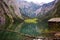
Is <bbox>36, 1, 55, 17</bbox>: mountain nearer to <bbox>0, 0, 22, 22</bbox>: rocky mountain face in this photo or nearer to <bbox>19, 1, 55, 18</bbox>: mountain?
<bbox>19, 1, 55, 18</bbox>: mountain

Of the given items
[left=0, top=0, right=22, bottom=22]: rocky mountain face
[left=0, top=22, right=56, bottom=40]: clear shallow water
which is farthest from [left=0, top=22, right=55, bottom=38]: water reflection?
[left=0, top=0, right=22, bottom=22]: rocky mountain face

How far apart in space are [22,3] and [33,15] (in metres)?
0.30

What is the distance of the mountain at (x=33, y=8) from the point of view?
8.82 feet

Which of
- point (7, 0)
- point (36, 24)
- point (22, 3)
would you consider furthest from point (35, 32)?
point (7, 0)

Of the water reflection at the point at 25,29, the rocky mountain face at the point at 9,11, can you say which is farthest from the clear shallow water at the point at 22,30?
the rocky mountain face at the point at 9,11

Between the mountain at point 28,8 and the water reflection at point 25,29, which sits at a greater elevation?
the mountain at point 28,8

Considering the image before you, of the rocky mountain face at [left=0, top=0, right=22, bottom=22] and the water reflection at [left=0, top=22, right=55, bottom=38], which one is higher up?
the rocky mountain face at [left=0, top=0, right=22, bottom=22]

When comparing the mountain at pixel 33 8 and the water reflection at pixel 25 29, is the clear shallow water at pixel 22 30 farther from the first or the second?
the mountain at pixel 33 8

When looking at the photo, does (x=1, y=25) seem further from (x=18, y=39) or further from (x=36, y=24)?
(x=36, y=24)

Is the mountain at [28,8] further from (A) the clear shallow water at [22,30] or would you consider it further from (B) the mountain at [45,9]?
(A) the clear shallow water at [22,30]

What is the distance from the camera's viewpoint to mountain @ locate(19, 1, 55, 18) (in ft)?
8.82

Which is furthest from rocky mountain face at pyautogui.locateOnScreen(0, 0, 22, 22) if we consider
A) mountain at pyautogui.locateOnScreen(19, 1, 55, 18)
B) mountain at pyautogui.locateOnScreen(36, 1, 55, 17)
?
mountain at pyautogui.locateOnScreen(36, 1, 55, 17)

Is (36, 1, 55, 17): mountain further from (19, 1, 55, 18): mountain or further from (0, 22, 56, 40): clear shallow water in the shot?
(0, 22, 56, 40): clear shallow water

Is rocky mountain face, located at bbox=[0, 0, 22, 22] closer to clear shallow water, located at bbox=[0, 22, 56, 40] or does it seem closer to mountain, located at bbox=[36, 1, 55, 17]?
clear shallow water, located at bbox=[0, 22, 56, 40]
